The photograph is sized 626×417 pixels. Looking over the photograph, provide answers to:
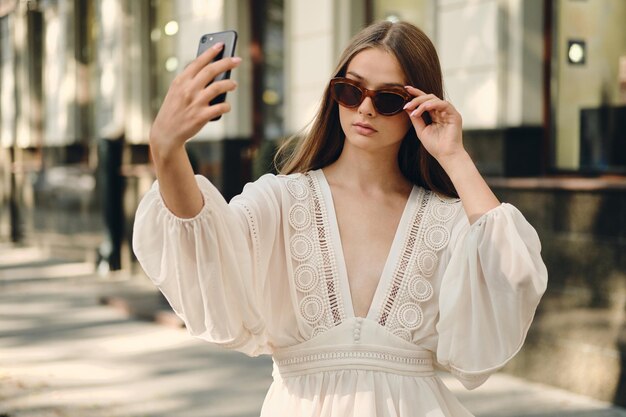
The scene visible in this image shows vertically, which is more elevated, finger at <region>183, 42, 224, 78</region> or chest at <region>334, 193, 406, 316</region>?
finger at <region>183, 42, 224, 78</region>

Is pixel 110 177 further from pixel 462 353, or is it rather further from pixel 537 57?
pixel 462 353

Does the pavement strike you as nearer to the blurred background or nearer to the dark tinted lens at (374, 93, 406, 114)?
the blurred background

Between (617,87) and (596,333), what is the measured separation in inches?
70.2

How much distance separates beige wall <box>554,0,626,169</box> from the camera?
663 centimetres

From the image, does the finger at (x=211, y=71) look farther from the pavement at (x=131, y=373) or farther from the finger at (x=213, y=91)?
the pavement at (x=131, y=373)

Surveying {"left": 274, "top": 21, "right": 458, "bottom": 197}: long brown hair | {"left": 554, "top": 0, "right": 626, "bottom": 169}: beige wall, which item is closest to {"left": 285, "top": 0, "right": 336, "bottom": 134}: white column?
{"left": 554, "top": 0, "right": 626, "bottom": 169}: beige wall

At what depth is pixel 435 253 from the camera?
2.28 m

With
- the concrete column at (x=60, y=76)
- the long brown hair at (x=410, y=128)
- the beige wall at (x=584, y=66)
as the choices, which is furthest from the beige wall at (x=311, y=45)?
the concrete column at (x=60, y=76)

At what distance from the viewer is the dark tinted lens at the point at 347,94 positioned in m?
2.23

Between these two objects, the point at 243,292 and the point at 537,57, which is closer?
the point at 243,292

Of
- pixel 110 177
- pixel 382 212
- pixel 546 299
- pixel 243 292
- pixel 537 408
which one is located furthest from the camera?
pixel 110 177

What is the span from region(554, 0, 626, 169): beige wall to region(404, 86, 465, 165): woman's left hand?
15.7 ft

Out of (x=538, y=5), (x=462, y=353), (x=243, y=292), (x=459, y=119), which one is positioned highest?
(x=538, y=5)

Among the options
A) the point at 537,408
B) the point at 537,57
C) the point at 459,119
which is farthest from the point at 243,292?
the point at 537,57
